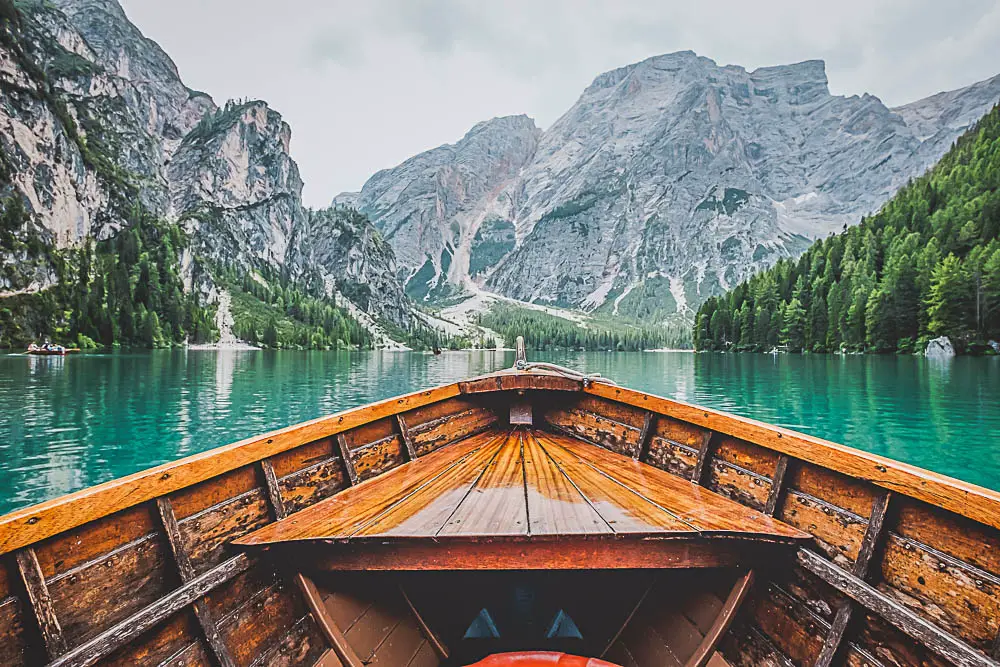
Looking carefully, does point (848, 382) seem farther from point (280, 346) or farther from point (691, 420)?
point (280, 346)

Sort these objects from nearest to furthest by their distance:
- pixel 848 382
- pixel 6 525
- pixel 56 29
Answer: pixel 6 525 < pixel 848 382 < pixel 56 29

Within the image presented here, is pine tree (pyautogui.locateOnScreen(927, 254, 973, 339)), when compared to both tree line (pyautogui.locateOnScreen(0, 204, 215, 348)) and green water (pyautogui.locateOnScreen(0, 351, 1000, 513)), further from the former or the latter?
tree line (pyautogui.locateOnScreen(0, 204, 215, 348))

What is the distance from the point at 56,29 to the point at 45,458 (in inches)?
11101

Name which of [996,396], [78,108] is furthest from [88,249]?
[996,396]

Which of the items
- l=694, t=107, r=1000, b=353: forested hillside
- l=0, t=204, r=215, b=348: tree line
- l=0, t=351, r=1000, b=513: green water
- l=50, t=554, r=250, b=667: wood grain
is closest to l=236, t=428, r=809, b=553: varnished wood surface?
l=50, t=554, r=250, b=667: wood grain

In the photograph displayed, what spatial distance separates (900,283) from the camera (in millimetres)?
69438

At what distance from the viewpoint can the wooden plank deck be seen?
4.06 metres

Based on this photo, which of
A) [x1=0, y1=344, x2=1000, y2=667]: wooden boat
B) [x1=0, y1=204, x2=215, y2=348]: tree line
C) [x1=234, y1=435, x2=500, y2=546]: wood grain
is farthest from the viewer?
[x1=0, y1=204, x2=215, y2=348]: tree line

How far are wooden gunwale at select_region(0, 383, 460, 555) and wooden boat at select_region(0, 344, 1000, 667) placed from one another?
0.02 m

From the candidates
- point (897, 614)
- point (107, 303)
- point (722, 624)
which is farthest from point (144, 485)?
point (107, 303)

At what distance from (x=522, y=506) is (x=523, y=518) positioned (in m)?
0.35

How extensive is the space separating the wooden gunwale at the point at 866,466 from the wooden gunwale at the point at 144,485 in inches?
173

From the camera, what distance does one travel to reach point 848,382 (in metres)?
39.4

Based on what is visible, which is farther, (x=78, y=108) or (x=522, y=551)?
(x=78, y=108)
